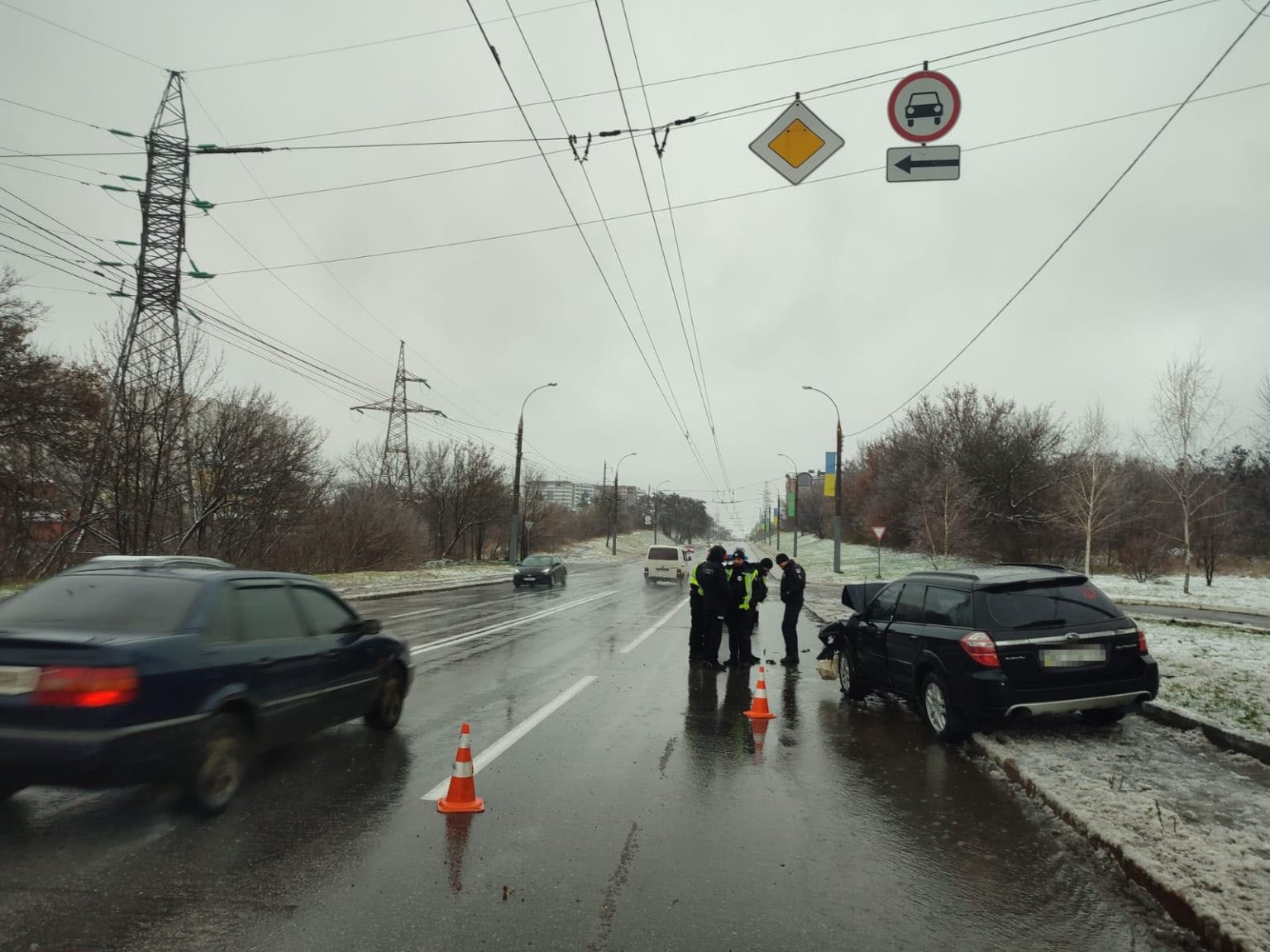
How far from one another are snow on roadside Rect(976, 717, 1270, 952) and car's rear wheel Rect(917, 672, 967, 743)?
23cm

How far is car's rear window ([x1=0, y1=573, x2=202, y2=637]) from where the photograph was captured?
4.45m

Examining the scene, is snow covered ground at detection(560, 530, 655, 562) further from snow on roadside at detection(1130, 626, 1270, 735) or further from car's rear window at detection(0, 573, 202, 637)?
car's rear window at detection(0, 573, 202, 637)

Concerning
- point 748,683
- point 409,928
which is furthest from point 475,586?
point 409,928

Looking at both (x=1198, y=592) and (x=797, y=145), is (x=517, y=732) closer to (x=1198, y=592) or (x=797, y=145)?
(x=797, y=145)

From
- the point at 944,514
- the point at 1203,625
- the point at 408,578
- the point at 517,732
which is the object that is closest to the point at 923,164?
the point at 517,732

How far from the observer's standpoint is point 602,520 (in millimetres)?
111188

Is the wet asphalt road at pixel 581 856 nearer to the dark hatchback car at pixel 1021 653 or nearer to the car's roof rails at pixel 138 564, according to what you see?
the dark hatchback car at pixel 1021 653

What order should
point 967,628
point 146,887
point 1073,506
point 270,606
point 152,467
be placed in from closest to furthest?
point 146,887 < point 270,606 < point 967,628 < point 152,467 < point 1073,506

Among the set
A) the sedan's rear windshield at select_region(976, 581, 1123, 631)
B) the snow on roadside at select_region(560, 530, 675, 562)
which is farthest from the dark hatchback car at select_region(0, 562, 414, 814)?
the snow on roadside at select_region(560, 530, 675, 562)

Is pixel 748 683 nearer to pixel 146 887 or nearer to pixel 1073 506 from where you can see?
pixel 146 887

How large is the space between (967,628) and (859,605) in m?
3.68

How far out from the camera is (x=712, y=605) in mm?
11305

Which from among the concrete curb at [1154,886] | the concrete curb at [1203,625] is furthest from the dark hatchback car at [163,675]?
the concrete curb at [1203,625]

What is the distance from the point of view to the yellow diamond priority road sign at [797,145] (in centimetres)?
799
